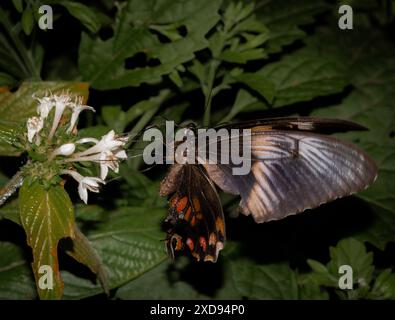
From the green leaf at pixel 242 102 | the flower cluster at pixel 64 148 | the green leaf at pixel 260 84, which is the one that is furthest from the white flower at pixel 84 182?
Answer: the green leaf at pixel 242 102

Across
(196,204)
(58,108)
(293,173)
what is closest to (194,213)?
(196,204)

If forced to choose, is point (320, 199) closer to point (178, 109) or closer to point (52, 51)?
point (178, 109)

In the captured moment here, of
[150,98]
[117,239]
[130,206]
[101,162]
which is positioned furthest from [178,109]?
[101,162]

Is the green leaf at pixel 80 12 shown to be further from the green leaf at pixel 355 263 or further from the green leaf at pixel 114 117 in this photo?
the green leaf at pixel 355 263

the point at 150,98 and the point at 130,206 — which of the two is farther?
the point at 150,98

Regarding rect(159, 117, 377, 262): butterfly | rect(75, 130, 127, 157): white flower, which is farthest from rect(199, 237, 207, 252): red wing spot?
rect(75, 130, 127, 157): white flower
